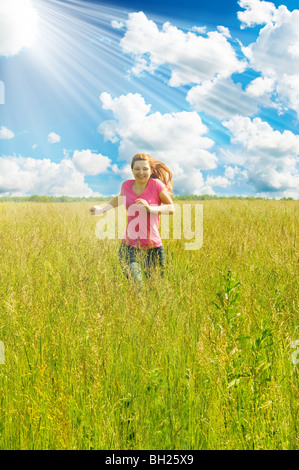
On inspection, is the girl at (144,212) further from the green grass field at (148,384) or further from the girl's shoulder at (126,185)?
the green grass field at (148,384)

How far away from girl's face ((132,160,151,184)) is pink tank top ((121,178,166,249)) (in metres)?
0.09

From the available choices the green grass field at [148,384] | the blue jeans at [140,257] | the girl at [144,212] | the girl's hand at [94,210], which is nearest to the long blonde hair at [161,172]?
the girl at [144,212]

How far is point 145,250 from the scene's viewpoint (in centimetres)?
382

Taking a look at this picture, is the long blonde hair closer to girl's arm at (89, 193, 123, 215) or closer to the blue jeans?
girl's arm at (89, 193, 123, 215)

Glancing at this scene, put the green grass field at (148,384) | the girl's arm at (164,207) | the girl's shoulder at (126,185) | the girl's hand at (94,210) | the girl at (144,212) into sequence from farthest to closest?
the girl's shoulder at (126,185)
the girl at (144,212)
the girl's arm at (164,207)
the girl's hand at (94,210)
the green grass field at (148,384)

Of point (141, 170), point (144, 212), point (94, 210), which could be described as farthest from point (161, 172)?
point (94, 210)

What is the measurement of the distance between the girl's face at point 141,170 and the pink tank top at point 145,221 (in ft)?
0.31

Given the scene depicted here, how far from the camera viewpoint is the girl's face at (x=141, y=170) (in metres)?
3.84

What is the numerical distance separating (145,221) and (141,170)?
567 mm

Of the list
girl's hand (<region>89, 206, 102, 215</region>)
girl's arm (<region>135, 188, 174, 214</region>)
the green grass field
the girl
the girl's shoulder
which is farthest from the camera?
the girl's shoulder

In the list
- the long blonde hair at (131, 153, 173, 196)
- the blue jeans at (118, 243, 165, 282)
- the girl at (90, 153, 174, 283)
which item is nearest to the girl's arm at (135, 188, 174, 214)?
the girl at (90, 153, 174, 283)

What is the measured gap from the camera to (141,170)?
3.85 metres

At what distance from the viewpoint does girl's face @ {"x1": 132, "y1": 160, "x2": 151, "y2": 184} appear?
3842 mm

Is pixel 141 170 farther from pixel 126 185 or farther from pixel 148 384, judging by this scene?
pixel 148 384
